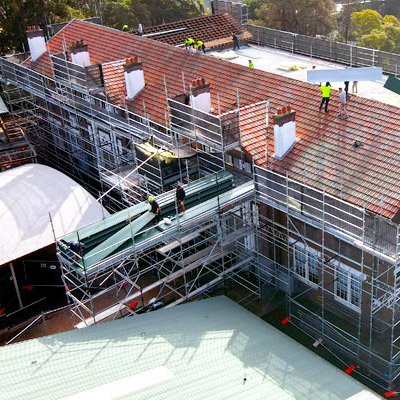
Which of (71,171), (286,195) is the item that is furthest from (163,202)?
(71,171)

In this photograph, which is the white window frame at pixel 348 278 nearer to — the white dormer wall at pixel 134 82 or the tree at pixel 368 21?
the white dormer wall at pixel 134 82

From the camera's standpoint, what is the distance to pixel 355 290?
69.3ft

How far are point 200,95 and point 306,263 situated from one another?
8416 mm

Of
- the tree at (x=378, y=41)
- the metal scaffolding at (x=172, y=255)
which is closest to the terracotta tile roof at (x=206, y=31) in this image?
the tree at (x=378, y=41)

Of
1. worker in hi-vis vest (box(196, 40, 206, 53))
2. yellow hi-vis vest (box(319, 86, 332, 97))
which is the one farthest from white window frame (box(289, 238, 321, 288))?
worker in hi-vis vest (box(196, 40, 206, 53))

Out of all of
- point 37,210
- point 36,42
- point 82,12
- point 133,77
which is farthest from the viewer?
point 82,12

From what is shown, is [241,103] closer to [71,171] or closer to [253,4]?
[71,171]

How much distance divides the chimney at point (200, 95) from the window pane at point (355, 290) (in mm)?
9610

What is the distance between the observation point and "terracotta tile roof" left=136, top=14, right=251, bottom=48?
3834 cm

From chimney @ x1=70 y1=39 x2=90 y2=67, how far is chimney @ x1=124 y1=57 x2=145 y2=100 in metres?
4.80

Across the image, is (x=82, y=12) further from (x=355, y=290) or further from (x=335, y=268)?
(x=355, y=290)

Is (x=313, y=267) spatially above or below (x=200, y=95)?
below

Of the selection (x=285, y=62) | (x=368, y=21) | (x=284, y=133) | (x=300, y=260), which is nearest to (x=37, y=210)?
(x=284, y=133)

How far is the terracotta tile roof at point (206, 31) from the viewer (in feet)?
126
